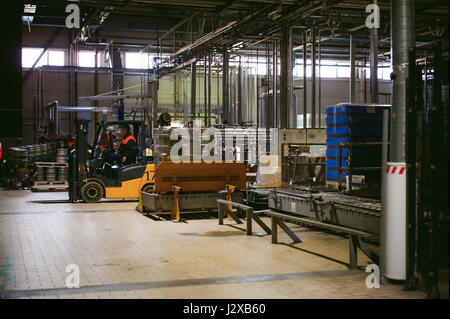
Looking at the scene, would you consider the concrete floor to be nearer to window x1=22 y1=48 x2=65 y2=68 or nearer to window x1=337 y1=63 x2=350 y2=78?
window x1=22 y1=48 x2=65 y2=68

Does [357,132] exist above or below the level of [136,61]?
below

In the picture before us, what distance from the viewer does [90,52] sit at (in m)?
31.6

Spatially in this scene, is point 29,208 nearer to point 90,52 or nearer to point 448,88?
point 448,88

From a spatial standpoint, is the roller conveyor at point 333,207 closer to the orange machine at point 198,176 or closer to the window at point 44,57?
the orange machine at point 198,176

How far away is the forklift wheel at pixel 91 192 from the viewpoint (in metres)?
16.3

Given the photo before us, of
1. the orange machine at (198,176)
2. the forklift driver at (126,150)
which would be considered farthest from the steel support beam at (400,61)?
the forklift driver at (126,150)

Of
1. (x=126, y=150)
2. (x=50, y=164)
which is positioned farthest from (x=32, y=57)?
(x=126, y=150)

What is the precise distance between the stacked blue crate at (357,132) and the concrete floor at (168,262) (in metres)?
2.00

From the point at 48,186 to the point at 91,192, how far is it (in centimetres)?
505

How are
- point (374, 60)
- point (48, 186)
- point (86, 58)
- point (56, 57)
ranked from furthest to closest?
point (86, 58) → point (56, 57) → point (48, 186) → point (374, 60)

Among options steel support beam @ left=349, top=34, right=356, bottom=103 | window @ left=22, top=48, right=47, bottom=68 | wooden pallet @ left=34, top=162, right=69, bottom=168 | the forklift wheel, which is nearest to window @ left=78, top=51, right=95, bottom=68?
window @ left=22, top=48, right=47, bottom=68

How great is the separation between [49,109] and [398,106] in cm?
2300

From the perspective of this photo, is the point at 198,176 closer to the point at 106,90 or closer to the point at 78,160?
the point at 78,160

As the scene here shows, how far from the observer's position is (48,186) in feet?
67.8
